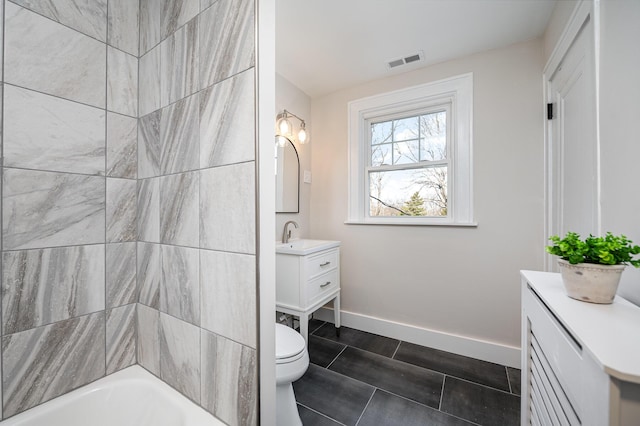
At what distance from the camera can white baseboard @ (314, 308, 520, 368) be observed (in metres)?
1.84

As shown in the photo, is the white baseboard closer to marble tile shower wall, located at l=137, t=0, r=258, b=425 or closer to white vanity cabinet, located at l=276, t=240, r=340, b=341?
white vanity cabinet, located at l=276, t=240, r=340, b=341

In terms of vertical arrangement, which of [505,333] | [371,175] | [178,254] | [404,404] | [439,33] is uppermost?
[439,33]

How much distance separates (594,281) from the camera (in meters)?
0.70

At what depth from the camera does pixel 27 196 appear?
2.94ft

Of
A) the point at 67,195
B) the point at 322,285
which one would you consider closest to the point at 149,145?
the point at 67,195

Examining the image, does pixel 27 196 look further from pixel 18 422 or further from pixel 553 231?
pixel 553 231

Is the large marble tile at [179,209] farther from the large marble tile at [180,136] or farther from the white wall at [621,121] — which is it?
the white wall at [621,121]

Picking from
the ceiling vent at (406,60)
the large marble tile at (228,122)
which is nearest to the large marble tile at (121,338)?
the large marble tile at (228,122)

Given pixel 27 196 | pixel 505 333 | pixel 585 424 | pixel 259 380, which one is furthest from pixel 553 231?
pixel 27 196

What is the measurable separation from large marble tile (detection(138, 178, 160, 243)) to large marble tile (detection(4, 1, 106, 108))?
15.0 inches

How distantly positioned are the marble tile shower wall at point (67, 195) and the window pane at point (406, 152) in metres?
1.99

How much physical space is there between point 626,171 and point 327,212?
2017mm

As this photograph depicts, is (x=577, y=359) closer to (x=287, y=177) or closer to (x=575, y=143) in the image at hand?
(x=575, y=143)

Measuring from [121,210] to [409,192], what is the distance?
2.10 meters
